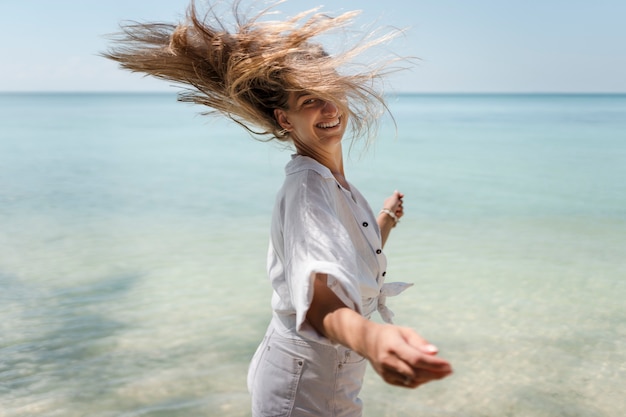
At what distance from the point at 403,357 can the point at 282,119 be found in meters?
0.85

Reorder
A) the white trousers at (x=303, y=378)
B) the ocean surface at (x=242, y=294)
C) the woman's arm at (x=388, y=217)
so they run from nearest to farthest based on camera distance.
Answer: the white trousers at (x=303, y=378) → the woman's arm at (x=388, y=217) → the ocean surface at (x=242, y=294)

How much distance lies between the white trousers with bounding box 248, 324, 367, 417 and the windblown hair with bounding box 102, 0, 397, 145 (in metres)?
0.55

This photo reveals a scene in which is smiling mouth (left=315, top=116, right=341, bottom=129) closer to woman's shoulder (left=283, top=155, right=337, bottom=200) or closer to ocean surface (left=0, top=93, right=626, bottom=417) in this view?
woman's shoulder (left=283, top=155, right=337, bottom=200)

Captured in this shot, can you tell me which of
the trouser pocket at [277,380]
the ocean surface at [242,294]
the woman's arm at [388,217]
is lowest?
the ocean surface at [242,294]

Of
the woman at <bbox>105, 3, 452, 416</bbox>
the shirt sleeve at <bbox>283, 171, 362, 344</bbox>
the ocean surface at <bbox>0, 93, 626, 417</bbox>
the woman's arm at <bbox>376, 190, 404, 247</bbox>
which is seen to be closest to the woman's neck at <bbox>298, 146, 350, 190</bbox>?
the woman at <bbox>105, 3, 452, 416</bbox>

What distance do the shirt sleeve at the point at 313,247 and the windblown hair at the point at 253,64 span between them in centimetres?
23

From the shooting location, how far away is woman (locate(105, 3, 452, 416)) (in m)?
1.58

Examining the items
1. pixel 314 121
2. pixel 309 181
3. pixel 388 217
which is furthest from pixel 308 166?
pixel 388 217

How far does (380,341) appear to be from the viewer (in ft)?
3.71

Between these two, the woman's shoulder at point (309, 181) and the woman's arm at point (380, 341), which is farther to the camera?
the woman's shoulder at point (309, 181)

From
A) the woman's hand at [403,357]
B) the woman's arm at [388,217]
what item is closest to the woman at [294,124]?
the woman's hand at [403,357]

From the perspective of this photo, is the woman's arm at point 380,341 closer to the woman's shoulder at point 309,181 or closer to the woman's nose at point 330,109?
the woman's shoulder at point 309,181

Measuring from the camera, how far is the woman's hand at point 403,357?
1.05m

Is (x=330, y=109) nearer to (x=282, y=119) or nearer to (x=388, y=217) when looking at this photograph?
(x=282, y=119)
